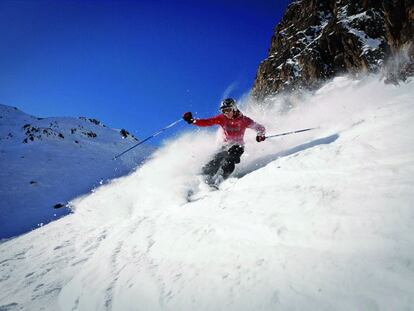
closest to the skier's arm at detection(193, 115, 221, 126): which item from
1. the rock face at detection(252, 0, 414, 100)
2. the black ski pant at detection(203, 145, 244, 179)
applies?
Answer: the black ski pant at detection(203, 145, 244, 179)

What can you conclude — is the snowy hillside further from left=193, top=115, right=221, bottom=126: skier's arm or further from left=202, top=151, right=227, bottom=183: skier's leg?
left=193, top=115, right=221, bottom=126: skier's arm

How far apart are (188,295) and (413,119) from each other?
17.8 ft

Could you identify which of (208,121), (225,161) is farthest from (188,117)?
(225,161)

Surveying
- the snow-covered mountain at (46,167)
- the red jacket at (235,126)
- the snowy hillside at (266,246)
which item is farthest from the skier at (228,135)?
the snow-covered mountain at (46,167)

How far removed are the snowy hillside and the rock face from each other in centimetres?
1710

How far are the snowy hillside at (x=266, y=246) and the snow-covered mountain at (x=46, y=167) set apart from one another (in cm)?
795

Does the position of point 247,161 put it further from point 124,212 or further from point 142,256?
point 142,256

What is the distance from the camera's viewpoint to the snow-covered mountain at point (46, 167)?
45.5ft

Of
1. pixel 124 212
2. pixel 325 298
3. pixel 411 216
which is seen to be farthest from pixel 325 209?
pixel 124 212

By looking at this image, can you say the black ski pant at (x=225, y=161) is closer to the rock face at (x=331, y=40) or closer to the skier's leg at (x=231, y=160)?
the skier's leg at (x=231, y=160)

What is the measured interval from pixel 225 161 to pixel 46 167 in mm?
16413

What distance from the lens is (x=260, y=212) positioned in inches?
175

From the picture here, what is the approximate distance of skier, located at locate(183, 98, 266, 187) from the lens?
834 centimetres

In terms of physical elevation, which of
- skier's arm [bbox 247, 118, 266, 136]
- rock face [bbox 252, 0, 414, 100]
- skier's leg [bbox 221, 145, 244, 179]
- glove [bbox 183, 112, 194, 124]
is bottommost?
skier's leg [bbox 221, 145, 244, 179]
